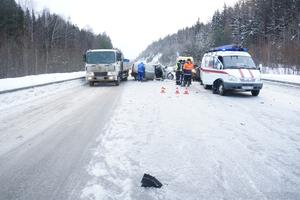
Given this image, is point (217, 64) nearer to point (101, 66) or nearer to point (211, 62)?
point (211, 62)

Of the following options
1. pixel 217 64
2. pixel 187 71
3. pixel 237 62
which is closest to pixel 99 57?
pixel 187 71

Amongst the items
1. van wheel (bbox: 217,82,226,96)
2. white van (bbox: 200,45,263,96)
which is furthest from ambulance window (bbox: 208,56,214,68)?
van wheel (bbox: 217,82,226,96)

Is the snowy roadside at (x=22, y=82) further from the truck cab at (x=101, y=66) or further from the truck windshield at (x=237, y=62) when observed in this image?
the truck windshield at (x=237, y=62)

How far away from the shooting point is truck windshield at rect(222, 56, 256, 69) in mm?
15391

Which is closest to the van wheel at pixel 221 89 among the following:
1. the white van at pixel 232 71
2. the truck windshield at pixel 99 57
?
the white van at pixel 232 71

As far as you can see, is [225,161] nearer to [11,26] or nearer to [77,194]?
[77,194]

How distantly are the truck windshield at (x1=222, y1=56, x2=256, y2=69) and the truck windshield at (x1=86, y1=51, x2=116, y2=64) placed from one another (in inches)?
374

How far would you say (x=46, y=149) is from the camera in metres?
6.16

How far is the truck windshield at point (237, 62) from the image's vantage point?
15391 millimetres

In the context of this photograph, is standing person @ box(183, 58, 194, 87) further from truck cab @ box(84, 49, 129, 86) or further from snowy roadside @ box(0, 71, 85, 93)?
snowy roadside @ box(0, 71, 85, 93)

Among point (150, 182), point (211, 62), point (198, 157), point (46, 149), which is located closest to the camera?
point (150, 182)

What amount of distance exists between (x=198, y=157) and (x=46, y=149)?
281cm

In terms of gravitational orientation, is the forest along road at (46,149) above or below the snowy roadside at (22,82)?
below

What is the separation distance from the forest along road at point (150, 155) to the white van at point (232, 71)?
4773 millimetres
